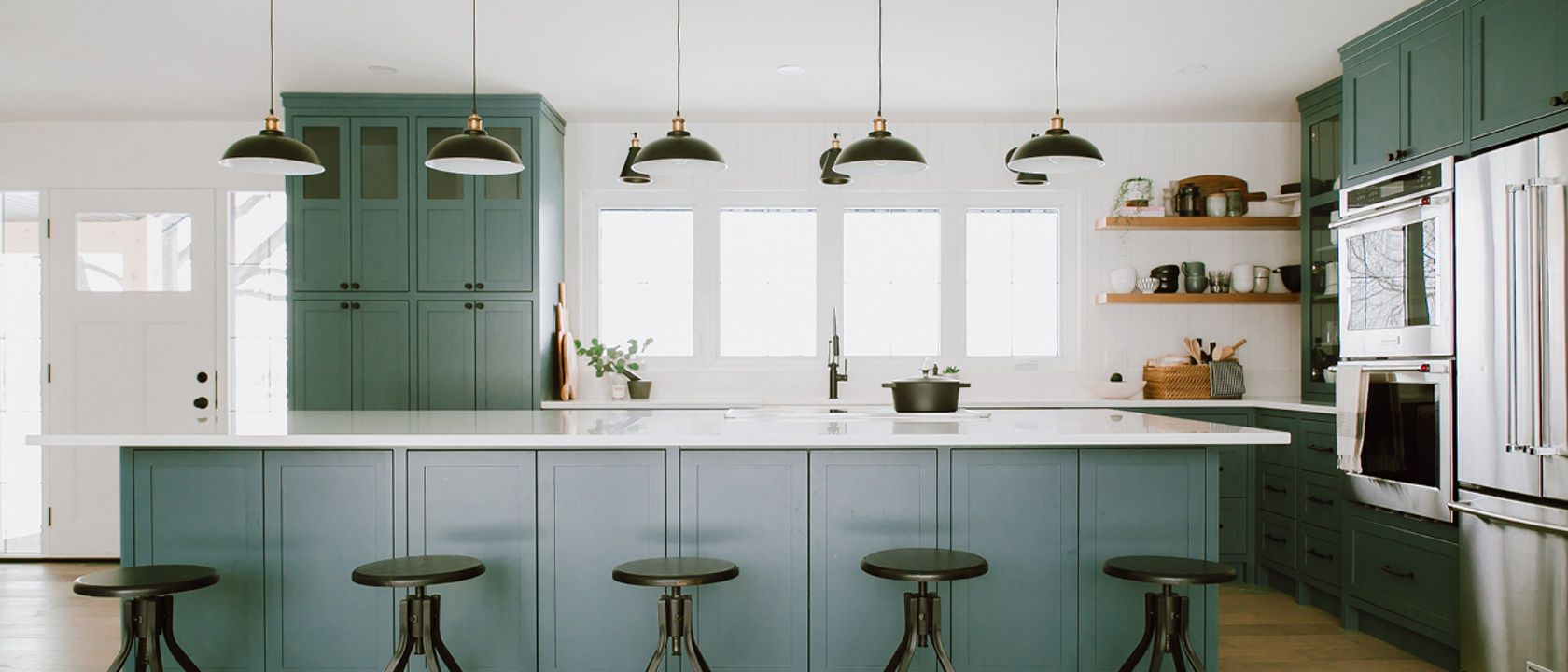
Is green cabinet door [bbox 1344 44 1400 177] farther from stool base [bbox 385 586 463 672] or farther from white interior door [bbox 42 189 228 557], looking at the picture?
white interior door [bbox 42 189 228 557]

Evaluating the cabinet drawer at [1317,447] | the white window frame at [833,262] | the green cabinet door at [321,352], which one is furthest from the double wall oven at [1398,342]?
the green cabinet door at [321,352]

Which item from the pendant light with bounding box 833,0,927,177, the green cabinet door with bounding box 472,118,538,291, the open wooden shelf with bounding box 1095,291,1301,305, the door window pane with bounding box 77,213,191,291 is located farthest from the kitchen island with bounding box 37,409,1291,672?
the door window pane with bounding box 77,213,191,291

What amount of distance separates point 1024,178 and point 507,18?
7.85 ft

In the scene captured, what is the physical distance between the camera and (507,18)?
393cm

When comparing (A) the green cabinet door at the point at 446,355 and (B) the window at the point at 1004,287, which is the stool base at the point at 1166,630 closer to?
(B) the window at the point at 1004,287

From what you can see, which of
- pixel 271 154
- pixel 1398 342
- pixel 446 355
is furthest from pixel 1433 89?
pixel 446 355

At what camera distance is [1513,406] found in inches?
122

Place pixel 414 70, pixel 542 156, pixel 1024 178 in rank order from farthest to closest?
pixel 542 156 → pixel 414 70 → pixel 1024 178

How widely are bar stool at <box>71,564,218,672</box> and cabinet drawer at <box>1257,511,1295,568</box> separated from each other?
4641mm

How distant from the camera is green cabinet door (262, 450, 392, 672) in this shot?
303 centimetres

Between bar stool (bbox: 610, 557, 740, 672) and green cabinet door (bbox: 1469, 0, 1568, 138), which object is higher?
green cabinet door (bbox: 1469, 0, 1568, 138)

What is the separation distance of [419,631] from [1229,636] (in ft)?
10.7

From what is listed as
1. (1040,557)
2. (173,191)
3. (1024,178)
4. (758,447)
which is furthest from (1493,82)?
(173,191)

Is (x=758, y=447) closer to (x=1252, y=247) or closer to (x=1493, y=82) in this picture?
(x=1493, y=82)
